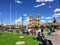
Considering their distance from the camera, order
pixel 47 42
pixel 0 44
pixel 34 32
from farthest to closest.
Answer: pixel 34 32, pixel 0 44, pixel 47 42

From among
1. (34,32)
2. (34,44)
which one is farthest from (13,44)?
(34,32)

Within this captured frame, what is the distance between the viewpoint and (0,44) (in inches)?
614

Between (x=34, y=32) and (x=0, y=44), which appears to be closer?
(x=0, y=44)

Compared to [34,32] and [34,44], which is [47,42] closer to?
[34,44]

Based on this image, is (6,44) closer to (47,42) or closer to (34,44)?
(34,44)

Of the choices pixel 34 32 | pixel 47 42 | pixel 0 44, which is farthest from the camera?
pixel 34 32

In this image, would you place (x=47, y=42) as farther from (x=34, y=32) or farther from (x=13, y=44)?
(x=34, y=32)

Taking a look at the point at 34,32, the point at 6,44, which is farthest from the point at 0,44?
the point at 34,32

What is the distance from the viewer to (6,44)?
15789 millimetres

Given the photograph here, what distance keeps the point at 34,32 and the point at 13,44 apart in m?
19.8

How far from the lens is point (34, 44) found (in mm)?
16422

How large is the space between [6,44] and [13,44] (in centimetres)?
53

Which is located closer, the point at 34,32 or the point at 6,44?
→ the point at 6,44

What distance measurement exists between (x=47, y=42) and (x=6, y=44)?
353 cm
